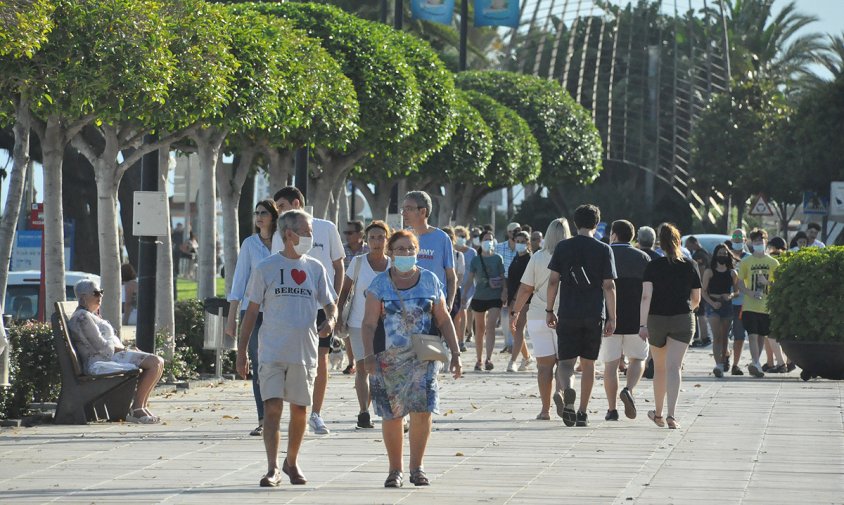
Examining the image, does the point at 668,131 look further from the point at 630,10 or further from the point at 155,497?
the point at 155,497

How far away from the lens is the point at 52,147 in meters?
16.4

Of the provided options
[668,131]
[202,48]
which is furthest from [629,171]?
[202,48]

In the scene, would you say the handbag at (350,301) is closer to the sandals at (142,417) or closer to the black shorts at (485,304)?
the sandals at (142,417)

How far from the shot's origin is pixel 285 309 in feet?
30.9

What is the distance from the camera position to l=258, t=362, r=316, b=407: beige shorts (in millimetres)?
9336

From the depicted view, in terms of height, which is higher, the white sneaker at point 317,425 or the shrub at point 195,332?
the shrub at point 195,332

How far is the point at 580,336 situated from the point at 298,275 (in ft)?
13.4

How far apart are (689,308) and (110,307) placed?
630cm

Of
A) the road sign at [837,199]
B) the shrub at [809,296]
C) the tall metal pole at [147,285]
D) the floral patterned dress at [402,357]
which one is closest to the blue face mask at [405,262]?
the floral patterned dress at [402,357]

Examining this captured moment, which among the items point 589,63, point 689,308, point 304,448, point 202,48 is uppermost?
point 589,63

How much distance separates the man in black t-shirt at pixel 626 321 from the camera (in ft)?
45.1

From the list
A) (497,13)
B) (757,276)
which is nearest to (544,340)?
(757,276)

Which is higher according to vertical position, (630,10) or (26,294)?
(630,10)

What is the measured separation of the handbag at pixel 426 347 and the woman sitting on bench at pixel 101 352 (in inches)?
179
